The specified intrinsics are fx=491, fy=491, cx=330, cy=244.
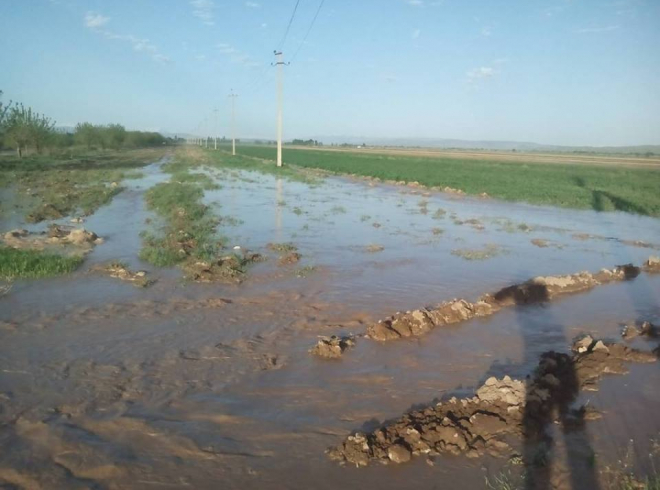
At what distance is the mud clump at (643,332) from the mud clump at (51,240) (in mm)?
10200

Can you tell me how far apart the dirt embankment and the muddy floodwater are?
7.9 inches

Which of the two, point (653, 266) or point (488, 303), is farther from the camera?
point (653, 266)

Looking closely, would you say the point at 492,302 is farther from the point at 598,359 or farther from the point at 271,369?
the point at 271,369

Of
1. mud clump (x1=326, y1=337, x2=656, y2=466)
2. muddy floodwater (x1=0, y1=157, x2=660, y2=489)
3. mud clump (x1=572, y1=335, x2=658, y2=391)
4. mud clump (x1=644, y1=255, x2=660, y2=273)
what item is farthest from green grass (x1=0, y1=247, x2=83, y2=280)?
mud clump (x1=644, y1=255, x2=660, y2=273)

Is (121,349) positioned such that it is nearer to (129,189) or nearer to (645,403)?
(645,403)

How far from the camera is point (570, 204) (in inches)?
947

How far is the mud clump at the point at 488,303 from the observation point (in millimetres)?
6582

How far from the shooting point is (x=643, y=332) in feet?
22.8

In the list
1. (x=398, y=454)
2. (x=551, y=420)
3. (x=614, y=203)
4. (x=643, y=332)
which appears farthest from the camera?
(x=614, y=203)

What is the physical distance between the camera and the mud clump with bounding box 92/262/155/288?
841 cm

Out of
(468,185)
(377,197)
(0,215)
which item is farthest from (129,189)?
(468,185)

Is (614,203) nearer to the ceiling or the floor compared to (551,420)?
nearer to the ceiling

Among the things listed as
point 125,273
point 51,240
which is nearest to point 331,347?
point 125,273

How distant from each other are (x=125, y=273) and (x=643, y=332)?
8.37 meters
